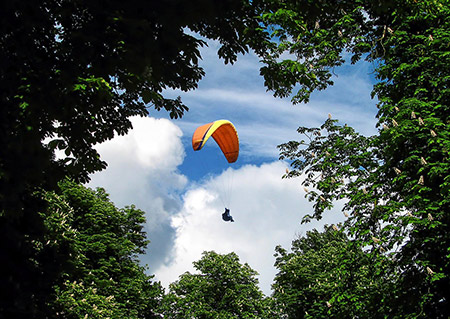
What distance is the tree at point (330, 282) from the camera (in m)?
11.1

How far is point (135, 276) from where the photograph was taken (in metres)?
23.9

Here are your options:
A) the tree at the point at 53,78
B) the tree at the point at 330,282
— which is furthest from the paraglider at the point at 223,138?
the tree at the point at 53,78

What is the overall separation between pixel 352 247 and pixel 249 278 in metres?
19.3

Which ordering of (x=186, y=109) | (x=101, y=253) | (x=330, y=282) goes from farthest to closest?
(x=101, y=253) < (x=330, y=282) < (x=186, y=109)

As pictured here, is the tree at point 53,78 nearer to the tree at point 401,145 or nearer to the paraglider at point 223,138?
the tree at point 401,145

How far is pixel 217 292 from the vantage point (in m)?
28.2

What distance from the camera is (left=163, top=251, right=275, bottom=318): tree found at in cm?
2666

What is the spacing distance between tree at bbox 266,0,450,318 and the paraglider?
26.3ft

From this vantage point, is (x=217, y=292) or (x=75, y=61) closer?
(x=75, y=61)

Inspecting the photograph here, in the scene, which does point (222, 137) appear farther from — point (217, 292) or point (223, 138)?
point (217, 292)

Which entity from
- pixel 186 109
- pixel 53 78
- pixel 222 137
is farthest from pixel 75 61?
pixel 222 137

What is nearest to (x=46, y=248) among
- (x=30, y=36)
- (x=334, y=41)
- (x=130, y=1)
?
(x=30, y=36)

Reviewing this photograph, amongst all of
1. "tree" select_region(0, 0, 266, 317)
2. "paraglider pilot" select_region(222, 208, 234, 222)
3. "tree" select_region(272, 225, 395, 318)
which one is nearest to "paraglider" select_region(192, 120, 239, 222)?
"paraglider pilot" select_region(222, 208, 234, 222)

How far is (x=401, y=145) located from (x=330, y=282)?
12154 millimetres
